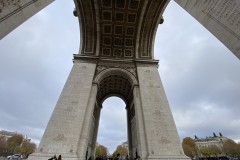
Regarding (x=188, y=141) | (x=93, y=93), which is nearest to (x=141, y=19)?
(x=93, y=93)

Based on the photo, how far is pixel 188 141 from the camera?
67.9 meters

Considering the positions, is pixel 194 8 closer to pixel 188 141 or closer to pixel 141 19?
pixel 141 19

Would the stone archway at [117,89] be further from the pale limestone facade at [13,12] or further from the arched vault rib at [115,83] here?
the pale limestone facade at [13,12]

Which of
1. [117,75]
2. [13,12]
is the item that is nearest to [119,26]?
[117,75]

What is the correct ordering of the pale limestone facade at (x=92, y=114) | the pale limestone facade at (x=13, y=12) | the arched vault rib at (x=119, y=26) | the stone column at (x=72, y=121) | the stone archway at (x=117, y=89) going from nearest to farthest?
the pale limestone facade at (x=13, y=12), the stone column at (x=72, y=121), the pale limestone facade at (x=92, y=114), the arched vault rib at (x=119, y=26), the stone archway at (x=117, y=89)

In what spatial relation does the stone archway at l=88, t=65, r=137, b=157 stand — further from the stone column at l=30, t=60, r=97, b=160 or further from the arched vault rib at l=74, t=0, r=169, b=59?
the arched vault rib at l=74, t=0, r=169, b=59

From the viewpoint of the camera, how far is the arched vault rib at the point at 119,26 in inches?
605

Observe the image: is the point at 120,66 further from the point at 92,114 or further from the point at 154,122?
the point at 154,122

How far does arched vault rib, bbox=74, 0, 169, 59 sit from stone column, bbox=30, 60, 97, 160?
12.9ft

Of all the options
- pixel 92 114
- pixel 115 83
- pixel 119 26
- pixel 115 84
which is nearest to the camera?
pixel 92 114

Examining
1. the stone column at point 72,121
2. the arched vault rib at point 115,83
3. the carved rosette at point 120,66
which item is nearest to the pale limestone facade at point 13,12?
the stone column at point 72,121

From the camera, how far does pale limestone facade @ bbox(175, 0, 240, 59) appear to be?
3.93 m

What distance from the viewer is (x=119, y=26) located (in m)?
17.2

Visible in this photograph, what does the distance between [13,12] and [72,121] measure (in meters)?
8.81
